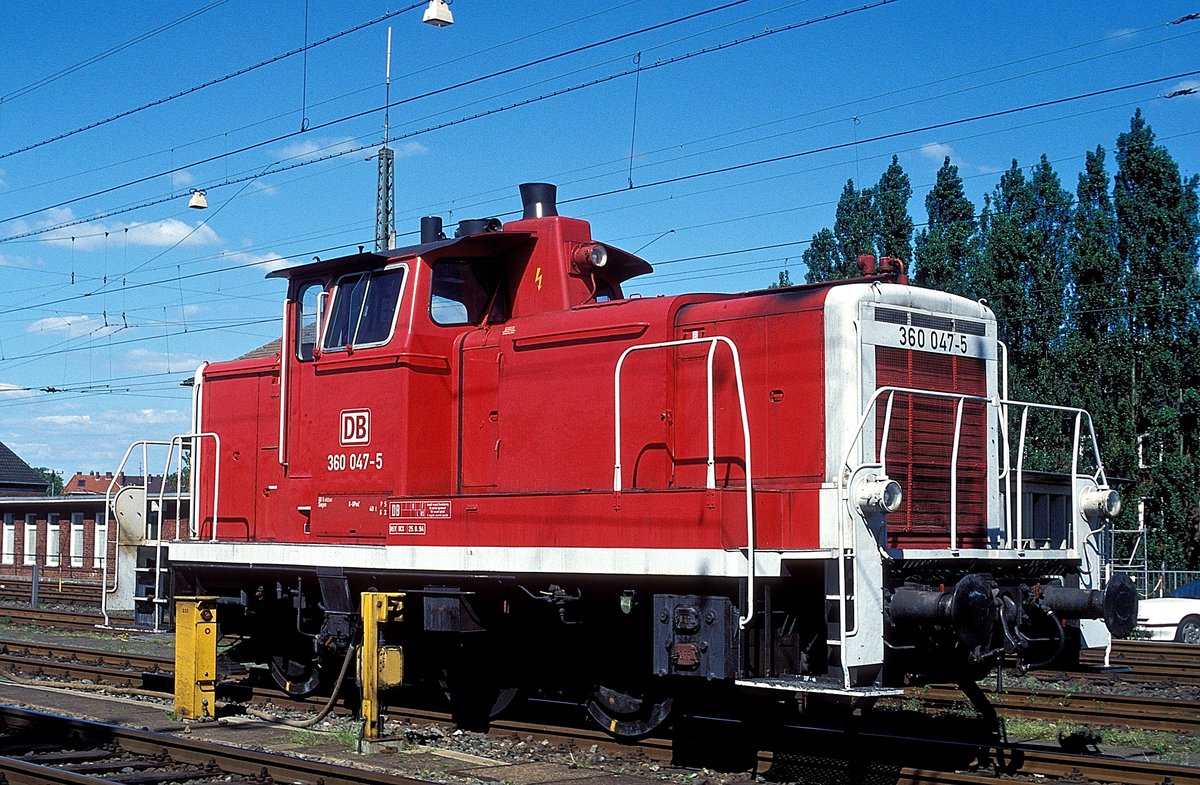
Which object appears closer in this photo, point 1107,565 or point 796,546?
point 796,546

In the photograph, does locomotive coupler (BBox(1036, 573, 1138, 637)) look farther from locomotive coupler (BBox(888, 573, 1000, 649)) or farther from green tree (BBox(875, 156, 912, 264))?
green tree (BBox(875, 156, 912, 264))

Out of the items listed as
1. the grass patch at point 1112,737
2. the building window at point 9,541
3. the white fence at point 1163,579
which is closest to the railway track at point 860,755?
the grass patch at point 1112,737

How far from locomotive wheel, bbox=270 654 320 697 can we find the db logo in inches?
89.9

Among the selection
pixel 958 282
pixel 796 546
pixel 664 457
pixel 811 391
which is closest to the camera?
pixel 796 546

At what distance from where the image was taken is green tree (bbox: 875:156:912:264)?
119 ft

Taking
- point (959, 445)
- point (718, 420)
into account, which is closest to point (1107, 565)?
point (959, 445)

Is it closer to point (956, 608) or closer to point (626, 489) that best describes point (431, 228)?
point (626, 489)

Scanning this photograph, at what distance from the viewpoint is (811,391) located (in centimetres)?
816

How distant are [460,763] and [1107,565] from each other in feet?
15.2

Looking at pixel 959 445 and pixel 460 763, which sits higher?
pixel 959 445

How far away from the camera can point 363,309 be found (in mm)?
10336

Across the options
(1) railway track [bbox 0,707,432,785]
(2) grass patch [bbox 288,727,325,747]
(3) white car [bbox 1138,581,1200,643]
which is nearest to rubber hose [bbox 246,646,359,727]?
(2) grass patch [bbox 288,727,325,747]

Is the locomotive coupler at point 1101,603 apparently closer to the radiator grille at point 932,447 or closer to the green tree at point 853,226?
the radiator grille at point 932,447

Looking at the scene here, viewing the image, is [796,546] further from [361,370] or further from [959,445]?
[361,370]
